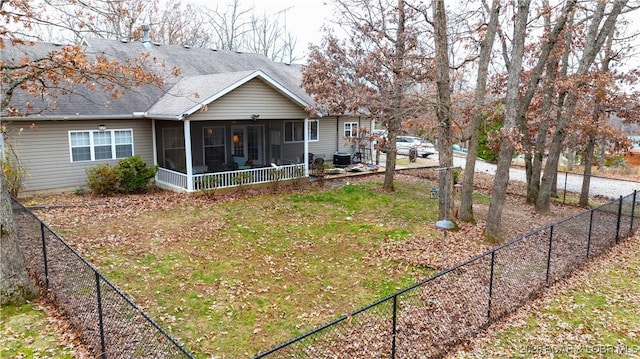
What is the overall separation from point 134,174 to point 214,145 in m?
4.64

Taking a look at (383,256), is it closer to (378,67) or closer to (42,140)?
(378,67)

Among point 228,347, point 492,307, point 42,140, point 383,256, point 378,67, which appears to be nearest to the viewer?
point 228,347

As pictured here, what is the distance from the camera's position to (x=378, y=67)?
15.0m

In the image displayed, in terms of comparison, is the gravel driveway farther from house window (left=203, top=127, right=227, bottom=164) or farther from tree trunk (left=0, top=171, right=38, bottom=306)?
tree trunk (left=0, top=171, right=38, bottom=306)

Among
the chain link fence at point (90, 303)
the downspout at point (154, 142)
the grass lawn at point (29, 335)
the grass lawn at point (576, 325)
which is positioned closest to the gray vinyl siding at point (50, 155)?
the downspout at point (154, 142)

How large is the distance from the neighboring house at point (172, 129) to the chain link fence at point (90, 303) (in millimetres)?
5425

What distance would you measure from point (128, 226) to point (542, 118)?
13.5 meters

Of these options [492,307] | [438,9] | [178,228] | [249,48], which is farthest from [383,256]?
[249,48]

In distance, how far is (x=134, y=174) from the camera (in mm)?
14750

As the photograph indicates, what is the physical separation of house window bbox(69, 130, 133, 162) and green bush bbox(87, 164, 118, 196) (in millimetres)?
1056

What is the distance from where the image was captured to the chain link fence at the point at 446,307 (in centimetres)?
547

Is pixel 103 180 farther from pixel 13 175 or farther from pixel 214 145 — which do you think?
pixel 214 145

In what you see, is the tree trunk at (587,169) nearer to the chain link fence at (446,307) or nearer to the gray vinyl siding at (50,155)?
the chain link fence at (446,307)

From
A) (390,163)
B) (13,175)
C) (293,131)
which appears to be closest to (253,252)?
(13,175)
